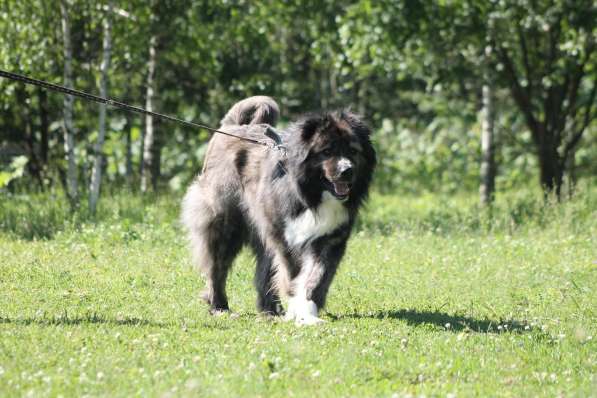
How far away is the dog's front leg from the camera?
6.47m

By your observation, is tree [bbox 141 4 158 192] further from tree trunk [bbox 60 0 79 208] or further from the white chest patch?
the white chest patch

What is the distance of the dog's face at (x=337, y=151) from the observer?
639cm

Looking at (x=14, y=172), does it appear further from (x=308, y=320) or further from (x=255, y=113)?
→ (x=308, y=320)

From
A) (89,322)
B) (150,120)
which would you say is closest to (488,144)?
(150,120)

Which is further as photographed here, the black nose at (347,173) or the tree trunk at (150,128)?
the tree trunk at (150,128)

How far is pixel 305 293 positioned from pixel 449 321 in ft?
4.21

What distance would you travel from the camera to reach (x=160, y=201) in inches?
501

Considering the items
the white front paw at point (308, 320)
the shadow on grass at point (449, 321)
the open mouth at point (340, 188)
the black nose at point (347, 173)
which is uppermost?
the black nose at point (347, 173)

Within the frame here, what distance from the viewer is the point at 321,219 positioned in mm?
6570

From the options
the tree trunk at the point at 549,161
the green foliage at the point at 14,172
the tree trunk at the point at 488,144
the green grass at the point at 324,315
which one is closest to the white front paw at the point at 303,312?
the green grass at the point at 324,315

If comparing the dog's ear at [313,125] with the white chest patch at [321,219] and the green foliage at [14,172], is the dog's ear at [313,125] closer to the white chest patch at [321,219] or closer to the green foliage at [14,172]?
the white chest patch at [321,219]

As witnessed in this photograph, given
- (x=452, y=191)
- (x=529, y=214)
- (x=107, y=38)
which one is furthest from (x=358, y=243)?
(x=452, y=191)

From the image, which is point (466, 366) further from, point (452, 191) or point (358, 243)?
point (452, 191)

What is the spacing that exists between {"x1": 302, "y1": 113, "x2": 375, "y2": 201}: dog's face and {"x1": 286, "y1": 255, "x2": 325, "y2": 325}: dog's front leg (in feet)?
2.03
